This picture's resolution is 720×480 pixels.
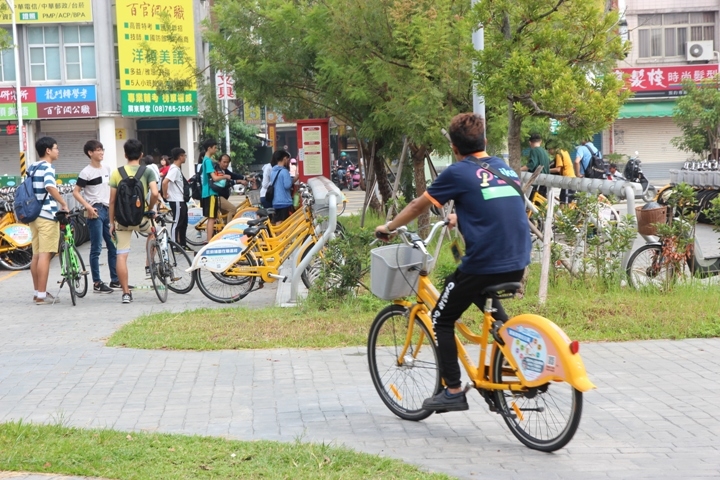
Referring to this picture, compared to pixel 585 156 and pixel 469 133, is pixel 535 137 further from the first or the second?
pixel 469 133

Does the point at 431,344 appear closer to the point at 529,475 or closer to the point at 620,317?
the point at 529,475

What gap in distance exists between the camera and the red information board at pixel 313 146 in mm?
17516

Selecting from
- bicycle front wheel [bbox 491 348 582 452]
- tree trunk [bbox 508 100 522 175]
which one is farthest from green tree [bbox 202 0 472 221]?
bicycle front wheel [bbox 491 348 582 452]

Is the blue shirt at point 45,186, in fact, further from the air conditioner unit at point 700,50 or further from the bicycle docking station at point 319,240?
the air conditioner unit at point 700,50

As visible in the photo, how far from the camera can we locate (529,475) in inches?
192

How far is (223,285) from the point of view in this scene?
11266 mm

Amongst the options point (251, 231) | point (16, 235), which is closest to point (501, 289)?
point (251, 231)

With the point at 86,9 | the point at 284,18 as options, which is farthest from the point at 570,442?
the point at 86,9

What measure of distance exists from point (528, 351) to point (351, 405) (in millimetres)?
1686

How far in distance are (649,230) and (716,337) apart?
175 centimetres

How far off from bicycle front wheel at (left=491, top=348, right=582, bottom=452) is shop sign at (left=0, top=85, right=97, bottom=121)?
1395 inches

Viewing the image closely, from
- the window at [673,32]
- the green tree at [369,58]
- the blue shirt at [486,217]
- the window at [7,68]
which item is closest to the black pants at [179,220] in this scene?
the green tree at [369,58]

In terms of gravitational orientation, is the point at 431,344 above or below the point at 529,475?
above

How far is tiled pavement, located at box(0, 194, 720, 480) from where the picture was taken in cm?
516
